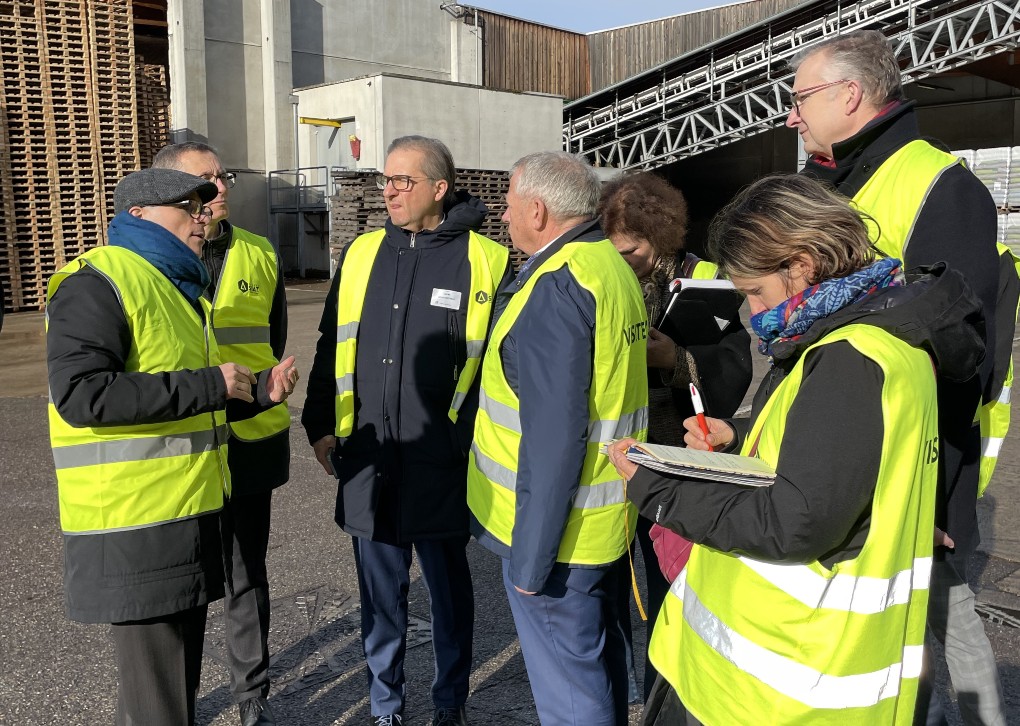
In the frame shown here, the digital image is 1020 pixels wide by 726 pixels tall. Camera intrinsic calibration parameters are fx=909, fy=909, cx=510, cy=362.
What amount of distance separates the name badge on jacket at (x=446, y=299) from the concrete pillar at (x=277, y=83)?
2167 cm

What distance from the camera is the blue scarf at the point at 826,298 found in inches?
67.3

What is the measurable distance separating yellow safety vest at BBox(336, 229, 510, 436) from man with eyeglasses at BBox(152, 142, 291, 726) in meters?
0.33

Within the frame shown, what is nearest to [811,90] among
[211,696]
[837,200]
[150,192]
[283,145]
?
[837,200]

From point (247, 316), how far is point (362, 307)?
0.49m

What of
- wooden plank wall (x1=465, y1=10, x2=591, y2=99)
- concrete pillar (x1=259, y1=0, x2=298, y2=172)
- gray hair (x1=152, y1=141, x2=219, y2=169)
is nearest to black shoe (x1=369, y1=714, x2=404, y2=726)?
gray hair (x1=152, y1=141, x2=219, y2=169)

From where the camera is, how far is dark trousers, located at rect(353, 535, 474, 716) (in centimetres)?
314

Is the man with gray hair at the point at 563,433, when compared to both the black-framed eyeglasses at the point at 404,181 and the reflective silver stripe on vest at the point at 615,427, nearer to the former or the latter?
the reflective silver stripe on vest at the point at 615,427

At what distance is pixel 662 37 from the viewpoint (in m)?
28.3

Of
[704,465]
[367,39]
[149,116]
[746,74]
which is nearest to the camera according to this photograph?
[704,465]

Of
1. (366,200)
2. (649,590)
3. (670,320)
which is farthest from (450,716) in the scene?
(366,200)

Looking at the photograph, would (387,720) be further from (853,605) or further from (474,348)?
(853,605)

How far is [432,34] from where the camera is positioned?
26.3 metres

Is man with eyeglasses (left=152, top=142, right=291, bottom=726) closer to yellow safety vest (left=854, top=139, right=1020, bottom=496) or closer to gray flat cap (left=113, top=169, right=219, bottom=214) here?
gray flat cap (left=113, top=169, right=219, bottom=214)

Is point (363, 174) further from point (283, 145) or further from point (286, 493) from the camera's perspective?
point (286, 493)
